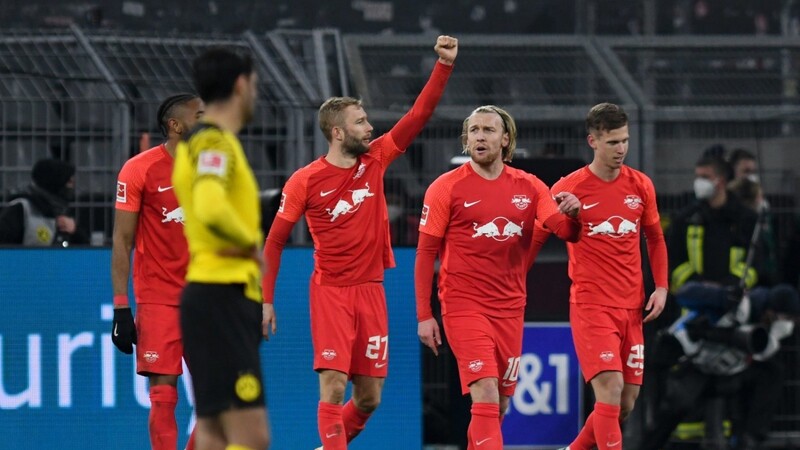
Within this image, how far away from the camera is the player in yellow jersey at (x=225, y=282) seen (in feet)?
20.1

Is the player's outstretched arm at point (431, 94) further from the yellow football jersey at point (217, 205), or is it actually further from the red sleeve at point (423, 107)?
the yellow football jersey at point (217, 205)

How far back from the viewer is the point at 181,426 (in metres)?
10.1

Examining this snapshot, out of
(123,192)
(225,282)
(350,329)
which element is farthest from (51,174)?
(225,282)

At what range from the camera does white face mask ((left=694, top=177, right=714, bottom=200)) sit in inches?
429

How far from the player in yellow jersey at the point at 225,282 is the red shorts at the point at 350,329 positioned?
2.59 meters

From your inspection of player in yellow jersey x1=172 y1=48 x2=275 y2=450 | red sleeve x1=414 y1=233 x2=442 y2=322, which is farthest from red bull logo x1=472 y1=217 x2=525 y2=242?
player in yellow jersey x1=172 y1=48 x2=275 y2=450

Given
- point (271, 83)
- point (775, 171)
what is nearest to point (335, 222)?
point (271, 83)

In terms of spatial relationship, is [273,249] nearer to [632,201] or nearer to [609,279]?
[609,279]

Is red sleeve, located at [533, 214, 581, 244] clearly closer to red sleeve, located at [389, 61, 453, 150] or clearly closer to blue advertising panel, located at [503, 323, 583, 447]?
red sleeve, located at [389, 61, 453, 150]

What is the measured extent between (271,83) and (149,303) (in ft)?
12.0

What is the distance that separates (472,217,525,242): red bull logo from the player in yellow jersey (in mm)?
2834

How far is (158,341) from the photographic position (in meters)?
8.48

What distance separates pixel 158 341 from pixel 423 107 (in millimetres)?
1942

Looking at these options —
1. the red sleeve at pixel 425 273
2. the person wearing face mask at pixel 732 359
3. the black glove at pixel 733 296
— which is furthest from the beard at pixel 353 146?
the black glove at pixel 733 296
